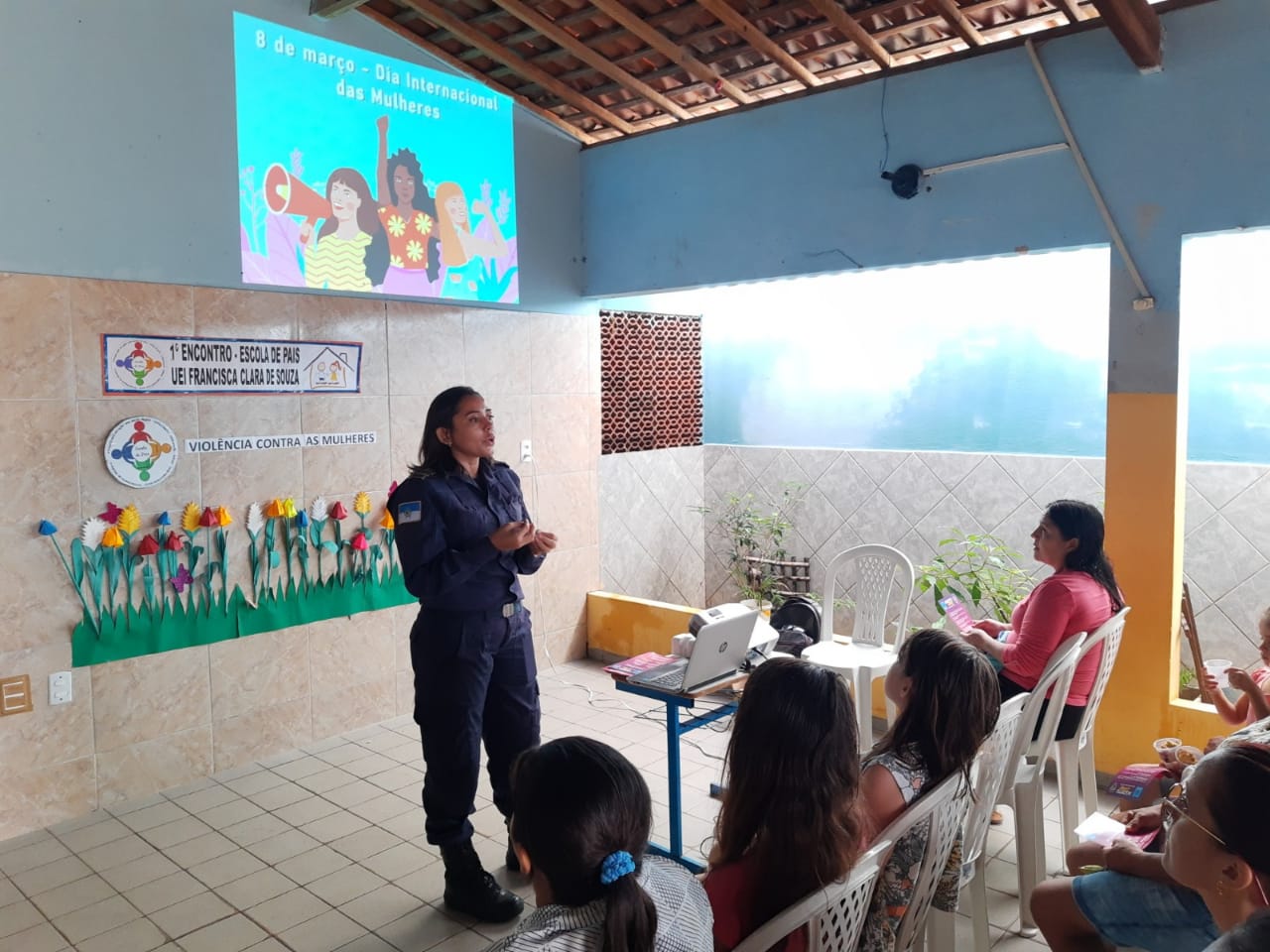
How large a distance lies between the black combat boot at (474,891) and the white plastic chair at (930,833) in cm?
124

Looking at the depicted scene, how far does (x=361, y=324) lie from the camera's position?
4.17 metres

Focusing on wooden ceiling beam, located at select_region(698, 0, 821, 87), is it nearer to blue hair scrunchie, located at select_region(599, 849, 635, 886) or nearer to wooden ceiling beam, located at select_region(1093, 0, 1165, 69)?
wooden ceiling beam, located at select_region(1093, 0, 1165, 69)

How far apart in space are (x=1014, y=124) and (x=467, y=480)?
2.53m

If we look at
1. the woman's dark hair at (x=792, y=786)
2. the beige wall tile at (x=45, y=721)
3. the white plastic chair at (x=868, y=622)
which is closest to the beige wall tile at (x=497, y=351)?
the white plastic chair at (x=868, y=622)

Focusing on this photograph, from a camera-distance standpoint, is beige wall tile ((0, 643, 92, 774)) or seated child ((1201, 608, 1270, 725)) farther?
beige wall tile ((0, 643, 92, 774))

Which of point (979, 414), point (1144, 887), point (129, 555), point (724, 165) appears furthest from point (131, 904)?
point (979, 414)

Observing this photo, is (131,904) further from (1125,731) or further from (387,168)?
(1125,731)

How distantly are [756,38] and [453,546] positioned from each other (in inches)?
98.7

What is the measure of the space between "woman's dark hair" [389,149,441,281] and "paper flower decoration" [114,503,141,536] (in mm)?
1647

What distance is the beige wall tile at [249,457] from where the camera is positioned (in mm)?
3676

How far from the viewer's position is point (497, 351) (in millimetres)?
4754

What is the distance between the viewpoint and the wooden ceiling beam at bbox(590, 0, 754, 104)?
384cm

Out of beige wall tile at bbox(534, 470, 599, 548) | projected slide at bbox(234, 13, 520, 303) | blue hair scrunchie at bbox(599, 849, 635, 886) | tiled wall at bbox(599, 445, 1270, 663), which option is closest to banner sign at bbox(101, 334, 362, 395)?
projected slide at bbox(234, 13, 520, 303)

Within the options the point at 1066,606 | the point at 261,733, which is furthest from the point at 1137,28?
the point at 261,733
